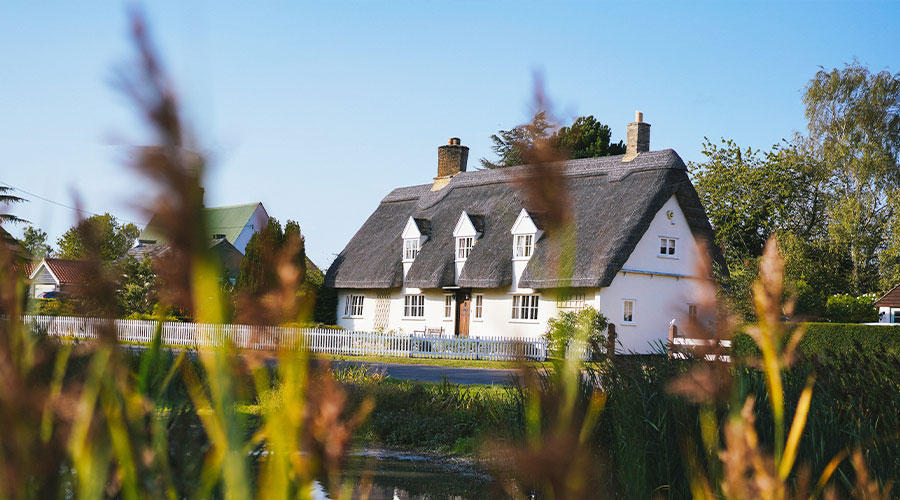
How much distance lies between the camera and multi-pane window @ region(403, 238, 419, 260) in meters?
31.1

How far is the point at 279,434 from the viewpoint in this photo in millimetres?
872

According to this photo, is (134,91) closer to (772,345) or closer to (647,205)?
(772,345)

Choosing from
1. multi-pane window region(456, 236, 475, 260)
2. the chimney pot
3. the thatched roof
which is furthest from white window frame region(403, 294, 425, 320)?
the chimney pot

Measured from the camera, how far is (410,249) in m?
31.4

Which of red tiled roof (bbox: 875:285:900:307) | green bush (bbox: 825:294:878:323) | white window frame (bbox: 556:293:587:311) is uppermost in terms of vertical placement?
red tiled roof (bbox: 875:285:900:307)

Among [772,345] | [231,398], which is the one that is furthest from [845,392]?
[231,398]

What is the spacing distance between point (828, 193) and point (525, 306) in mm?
17804

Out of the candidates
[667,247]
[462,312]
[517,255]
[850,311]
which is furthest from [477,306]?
[850,311]

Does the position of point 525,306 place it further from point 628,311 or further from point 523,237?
point 628,311

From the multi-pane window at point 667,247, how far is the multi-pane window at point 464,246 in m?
6.39

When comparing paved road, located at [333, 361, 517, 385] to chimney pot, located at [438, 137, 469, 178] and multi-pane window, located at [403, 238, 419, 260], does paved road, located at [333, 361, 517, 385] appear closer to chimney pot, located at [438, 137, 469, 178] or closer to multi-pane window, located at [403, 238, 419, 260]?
multi-pane window, located at [403, 238, 419, 260]

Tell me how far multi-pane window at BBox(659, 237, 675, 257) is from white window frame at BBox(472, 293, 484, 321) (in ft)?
20.1

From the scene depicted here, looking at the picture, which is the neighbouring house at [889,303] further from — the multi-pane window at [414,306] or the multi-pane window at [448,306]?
the multi-pane window at [414,306]

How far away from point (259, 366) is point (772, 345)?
0.55 meters
